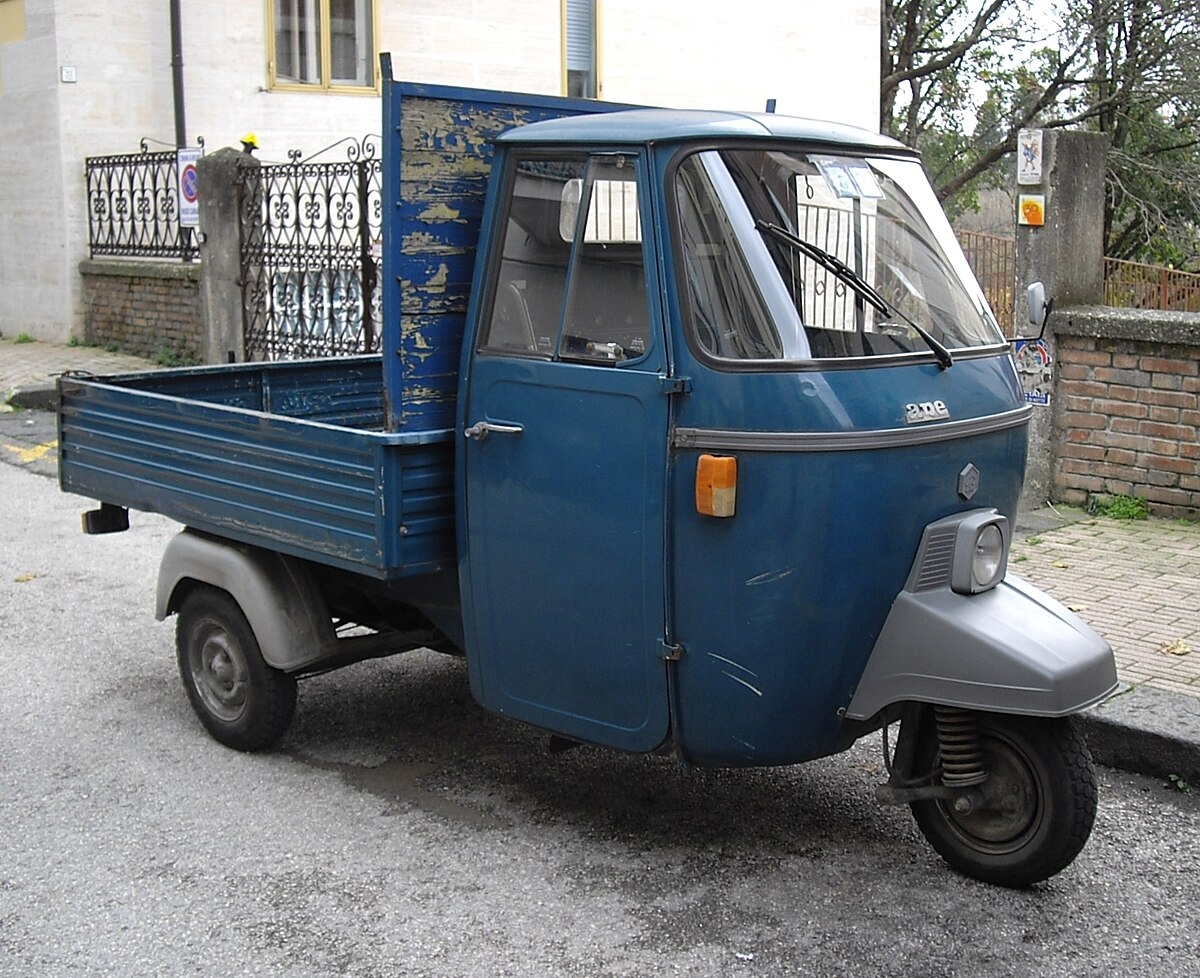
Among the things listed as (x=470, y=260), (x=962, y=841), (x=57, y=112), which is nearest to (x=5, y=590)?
(x=470, y=260)

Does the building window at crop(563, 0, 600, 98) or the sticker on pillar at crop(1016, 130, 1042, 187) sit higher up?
the building window at crop(563, 0, 600, 98)

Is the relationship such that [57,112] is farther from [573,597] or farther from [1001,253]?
[573,597]

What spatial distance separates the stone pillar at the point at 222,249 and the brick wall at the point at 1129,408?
7459 millimetres

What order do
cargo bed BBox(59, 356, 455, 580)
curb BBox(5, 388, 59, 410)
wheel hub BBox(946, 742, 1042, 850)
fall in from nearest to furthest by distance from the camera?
1. wheel hub BBox(946, 742, 1042, 850)
2. cargo bed BBox(59, 356, 455, 580)
3. curb BBox(5, 388, 59, 410)

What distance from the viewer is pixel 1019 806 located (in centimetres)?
401

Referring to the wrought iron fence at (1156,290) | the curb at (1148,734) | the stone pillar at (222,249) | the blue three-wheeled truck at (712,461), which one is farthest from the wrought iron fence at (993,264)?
the stone pillar at (222,249)

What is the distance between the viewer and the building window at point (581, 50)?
1823cm

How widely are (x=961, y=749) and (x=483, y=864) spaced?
54.4 inches

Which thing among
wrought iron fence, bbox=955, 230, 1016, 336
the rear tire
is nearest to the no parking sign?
wrought iron fence, bbox=955, 230, 1016, 336

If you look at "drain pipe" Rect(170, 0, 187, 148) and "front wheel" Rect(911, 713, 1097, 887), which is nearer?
"front wheel" Rect(911, 713, 1097, 887)

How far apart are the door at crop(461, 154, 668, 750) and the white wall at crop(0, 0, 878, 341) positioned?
12.8 metres

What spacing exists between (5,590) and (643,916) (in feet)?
14.8

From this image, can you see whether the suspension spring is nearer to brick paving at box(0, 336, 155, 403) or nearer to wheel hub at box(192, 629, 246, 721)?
wheel hub at box(192, 629, 246, 721)

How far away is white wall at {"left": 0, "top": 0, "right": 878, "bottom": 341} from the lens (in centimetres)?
1560
